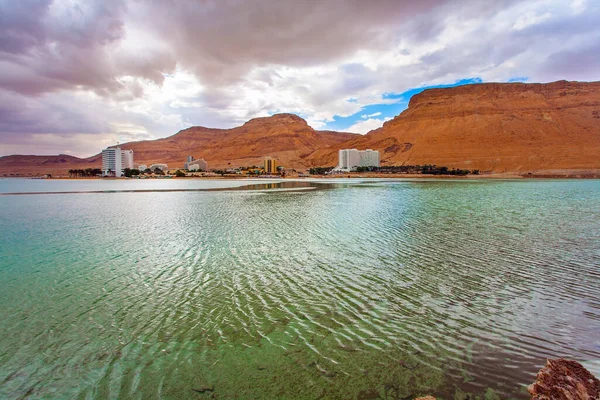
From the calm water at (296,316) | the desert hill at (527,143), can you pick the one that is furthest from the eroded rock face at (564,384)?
the desert hill at (527,143)

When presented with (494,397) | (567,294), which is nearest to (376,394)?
(494,397)

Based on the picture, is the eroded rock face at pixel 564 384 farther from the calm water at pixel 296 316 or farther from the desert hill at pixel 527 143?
the desert hill at pixel 527 143

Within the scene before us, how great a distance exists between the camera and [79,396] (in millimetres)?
5590

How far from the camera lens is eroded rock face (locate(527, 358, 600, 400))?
446cm

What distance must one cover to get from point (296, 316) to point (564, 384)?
5656 millimetres

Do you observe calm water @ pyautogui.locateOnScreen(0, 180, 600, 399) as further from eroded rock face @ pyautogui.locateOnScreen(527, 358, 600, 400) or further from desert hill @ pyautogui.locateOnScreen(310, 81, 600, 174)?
desert hill @ pyautogui.locateOnScreen(310, 81, 600, 174)

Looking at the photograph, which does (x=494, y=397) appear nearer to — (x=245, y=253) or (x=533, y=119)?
(x=245, y=253)

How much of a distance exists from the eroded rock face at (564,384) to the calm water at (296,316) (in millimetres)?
709

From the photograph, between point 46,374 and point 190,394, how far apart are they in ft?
10.3

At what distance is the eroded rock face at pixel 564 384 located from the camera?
446 centimetres

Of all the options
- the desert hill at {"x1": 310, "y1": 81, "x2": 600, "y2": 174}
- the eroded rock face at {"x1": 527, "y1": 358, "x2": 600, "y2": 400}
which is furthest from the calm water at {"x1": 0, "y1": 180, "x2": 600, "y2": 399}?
the desert hill at {"x1": 310, "y1": 81, "x2": 600, "y2": 174}

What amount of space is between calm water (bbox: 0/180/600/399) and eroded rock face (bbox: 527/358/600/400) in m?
0.71

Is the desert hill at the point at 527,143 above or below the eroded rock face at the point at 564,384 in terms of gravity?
above

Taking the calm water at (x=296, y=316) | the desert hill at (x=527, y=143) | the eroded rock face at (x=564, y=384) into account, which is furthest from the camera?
the desert hill at (x=527, y=143)
